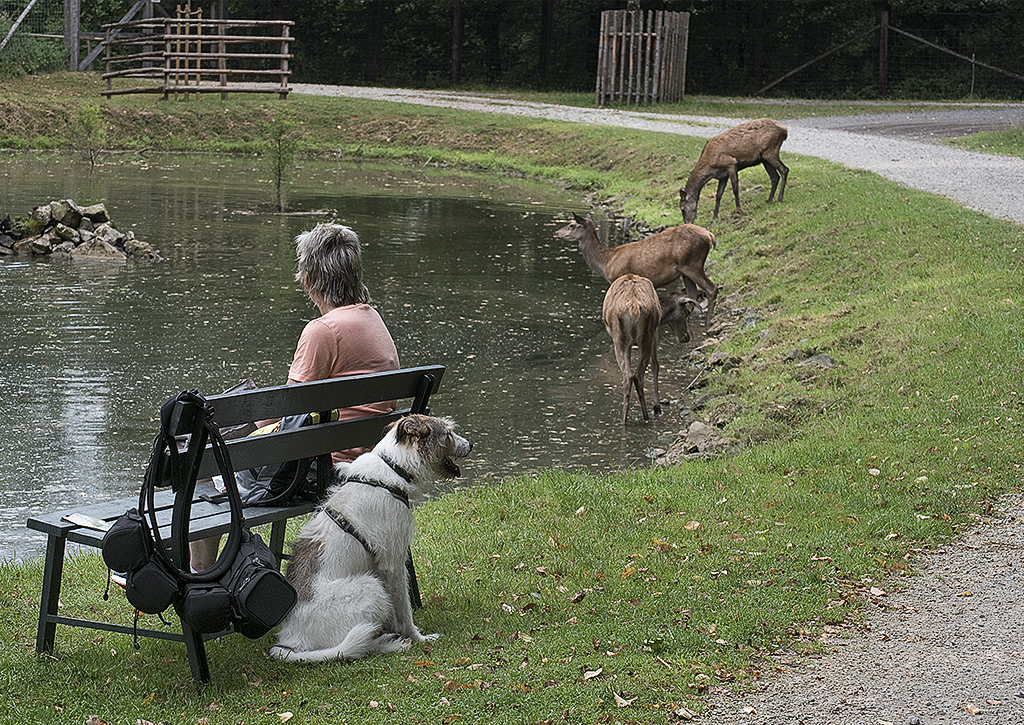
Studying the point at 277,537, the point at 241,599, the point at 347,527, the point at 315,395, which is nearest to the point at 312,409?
the point at 315,395

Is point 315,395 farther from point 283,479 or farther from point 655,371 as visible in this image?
point 655,371

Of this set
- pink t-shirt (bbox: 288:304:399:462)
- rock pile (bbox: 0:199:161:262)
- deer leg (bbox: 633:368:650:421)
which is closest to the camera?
pink t-shirt (bbox: 288:304:399:462)

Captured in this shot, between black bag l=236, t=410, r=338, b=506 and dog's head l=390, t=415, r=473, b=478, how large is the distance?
0.45m

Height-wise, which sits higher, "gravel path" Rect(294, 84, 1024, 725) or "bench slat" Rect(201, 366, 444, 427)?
"bench slat" Rect(201, 366, 444, 427)

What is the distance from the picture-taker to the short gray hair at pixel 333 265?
5270mm

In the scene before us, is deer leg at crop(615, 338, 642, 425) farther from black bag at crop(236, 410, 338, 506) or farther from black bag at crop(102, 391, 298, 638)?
black bag at crop(102, 391, 298, 638)

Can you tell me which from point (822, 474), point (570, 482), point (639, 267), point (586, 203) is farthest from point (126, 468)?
point (586, 203)

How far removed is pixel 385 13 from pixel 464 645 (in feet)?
145

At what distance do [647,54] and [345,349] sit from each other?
1122 inches

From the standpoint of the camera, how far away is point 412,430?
463 cm

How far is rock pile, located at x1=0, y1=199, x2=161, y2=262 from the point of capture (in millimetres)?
16266

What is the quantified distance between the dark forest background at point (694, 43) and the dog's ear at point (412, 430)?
120 ft

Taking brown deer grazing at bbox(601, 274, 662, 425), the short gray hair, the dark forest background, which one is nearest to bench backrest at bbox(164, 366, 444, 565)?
the short gray hair

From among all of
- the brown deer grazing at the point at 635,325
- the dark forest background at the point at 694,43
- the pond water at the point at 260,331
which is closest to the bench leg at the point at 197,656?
the pond water at the point at 260,331
